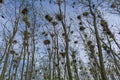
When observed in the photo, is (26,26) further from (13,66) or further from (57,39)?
(13,66)

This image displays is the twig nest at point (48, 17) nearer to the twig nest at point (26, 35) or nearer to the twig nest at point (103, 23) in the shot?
the twig nest at point (26, 35)

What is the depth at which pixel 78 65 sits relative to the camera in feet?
78.8

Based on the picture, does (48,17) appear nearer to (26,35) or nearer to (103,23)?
(26,35)

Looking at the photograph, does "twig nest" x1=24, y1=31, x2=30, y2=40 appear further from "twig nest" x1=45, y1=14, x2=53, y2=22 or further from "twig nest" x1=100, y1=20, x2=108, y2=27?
"twig nest" x1=100, y1=20, x2=108, y2=27

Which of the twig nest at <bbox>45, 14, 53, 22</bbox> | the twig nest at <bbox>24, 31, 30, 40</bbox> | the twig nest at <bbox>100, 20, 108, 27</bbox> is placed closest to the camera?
the twig nest at <bbox>45, 14, 53, 22</bbox>

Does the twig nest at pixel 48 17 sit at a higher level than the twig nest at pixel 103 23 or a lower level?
higher

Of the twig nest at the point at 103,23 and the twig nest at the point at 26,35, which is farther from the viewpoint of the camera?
the twig nest at the point at 26,35

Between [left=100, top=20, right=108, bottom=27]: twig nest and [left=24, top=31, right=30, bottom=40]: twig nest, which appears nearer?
[left=100, top=20, right=108, bottom=27]: twig nest

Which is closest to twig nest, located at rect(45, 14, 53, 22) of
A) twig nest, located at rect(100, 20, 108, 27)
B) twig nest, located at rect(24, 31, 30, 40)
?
twig nest, located at rect(24, 31, 30, 40)

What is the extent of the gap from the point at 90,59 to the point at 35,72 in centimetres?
667

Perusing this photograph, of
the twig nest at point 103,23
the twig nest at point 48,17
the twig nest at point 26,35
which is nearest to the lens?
the twig nest at point 48,17

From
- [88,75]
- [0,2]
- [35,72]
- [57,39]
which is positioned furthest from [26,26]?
[88,75]

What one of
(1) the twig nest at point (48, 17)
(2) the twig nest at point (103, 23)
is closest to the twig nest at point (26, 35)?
(1) the twig nest at point (48, 17)

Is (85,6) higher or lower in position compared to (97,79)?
higher
